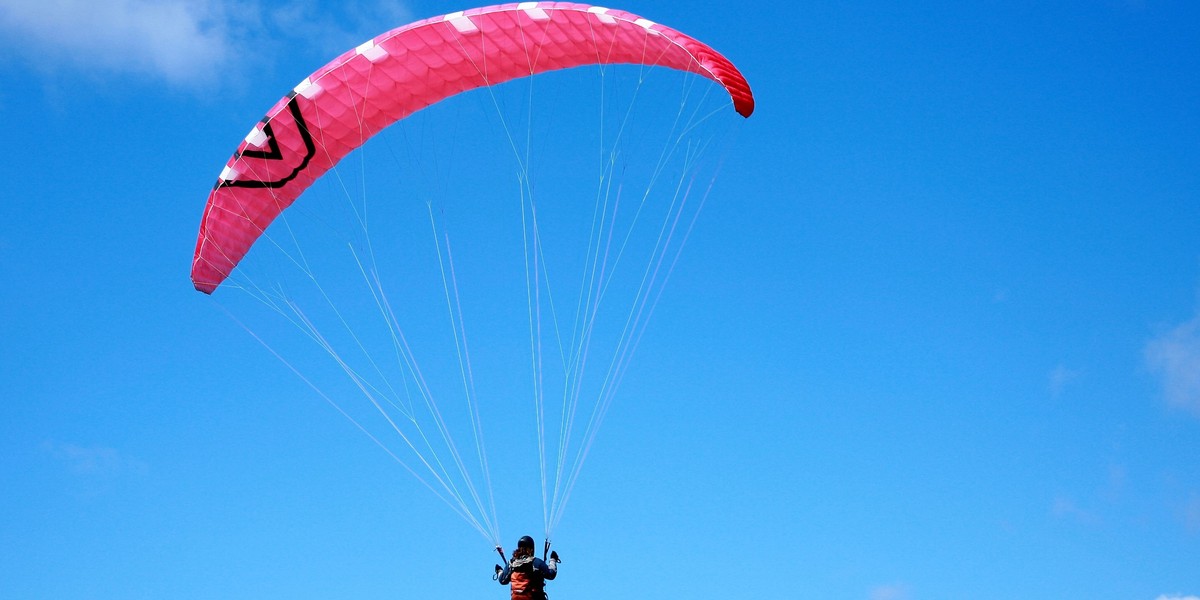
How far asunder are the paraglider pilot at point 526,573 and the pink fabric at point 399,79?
637 centimetres

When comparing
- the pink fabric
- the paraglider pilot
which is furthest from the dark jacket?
the pink fabric

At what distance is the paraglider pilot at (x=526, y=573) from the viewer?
16.4 m

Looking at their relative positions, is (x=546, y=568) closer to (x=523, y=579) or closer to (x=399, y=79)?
(x=523, y=579)

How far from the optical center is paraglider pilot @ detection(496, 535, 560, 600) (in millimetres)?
16359

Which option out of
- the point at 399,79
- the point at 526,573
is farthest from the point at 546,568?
the point at 399,79

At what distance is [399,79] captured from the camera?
20.0m

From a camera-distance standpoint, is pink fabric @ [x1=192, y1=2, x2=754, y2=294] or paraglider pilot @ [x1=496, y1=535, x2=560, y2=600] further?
pink fabric @ [x1=192, y1=2, x2=754, y2=294]

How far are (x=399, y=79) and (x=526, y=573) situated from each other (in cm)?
754

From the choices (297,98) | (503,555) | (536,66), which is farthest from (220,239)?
(503,555)

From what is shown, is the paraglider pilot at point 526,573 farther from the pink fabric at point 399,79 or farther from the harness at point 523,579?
the pink fabric at point 399,79

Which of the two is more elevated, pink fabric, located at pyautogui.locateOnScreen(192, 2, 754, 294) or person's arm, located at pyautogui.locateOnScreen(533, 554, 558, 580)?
pink fabric, located at pyautogui.locateOnScreen(192, 2, 754, 294)

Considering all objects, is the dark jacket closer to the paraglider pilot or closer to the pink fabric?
the paraglider pilot

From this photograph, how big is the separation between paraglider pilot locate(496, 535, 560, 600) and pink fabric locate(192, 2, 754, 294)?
20.9 feet

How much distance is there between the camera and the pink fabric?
61.9 feet
